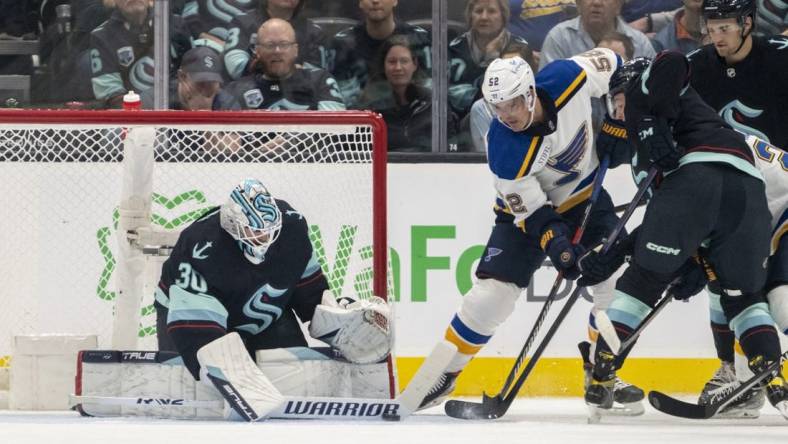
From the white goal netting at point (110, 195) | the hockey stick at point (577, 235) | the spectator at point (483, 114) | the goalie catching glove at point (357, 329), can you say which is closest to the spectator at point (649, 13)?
the spectator at point (483, 114)

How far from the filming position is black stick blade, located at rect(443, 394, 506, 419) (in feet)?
14.7

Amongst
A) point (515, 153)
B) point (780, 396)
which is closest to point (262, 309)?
point (515, 153)

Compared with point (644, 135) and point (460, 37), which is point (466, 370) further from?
point (644, 135)

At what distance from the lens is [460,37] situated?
5520 millimetres

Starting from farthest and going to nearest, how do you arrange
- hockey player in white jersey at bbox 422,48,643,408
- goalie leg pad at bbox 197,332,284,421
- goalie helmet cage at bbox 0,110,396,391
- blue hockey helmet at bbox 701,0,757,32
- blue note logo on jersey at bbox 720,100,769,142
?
1. goalie helmet cage at bbox 0,110,396,391
2. blue note logo on jersey at bbox 720,100,769,142
3. blue hockey helmet at bbox 701,0,757,32
4. hockey player in white jersey at bbox 422,48,643,408
5. goalie leg pad at bbox 197,332,284,421

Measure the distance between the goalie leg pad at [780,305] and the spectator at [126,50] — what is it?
2.27 metres

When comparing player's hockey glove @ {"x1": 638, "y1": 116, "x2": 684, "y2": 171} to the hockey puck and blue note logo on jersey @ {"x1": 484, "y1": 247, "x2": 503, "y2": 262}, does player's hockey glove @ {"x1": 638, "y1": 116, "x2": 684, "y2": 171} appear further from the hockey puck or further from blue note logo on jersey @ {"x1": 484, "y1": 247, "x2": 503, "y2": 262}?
the hockey puck

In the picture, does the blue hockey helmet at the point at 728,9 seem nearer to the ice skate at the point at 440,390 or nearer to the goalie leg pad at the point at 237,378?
the ice skate at the point at 440,390

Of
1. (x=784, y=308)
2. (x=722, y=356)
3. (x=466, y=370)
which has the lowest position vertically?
(x=466, y=370)

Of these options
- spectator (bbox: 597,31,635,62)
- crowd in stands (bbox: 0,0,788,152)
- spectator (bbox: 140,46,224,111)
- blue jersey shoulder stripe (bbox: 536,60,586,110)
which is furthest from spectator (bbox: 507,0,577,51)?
spectator (bbox: 140,46,224,111)

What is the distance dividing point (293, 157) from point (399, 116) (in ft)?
2.11

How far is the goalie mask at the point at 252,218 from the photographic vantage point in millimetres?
4184

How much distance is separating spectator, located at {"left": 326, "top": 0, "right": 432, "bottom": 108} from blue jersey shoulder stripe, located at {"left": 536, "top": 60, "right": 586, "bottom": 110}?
1.01 metres

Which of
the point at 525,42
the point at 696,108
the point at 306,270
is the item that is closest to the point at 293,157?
the point at 306,270
